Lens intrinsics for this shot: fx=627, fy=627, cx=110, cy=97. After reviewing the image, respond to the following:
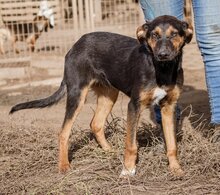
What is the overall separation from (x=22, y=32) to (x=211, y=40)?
7.66 m

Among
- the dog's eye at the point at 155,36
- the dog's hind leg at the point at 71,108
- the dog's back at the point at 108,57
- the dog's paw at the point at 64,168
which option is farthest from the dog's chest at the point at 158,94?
the dog's paw at the point at 64,168

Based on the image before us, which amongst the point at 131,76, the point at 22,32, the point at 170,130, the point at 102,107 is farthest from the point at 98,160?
the point at 22,32

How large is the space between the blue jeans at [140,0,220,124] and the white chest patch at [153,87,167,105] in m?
0.62

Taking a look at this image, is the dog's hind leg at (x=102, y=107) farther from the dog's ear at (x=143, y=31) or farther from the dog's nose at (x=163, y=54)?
the dog's nose at (x=163, y=54)

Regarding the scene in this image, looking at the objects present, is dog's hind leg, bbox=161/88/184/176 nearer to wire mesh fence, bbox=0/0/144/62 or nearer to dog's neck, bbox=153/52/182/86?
dog's neck, bbox=153/52/182/86

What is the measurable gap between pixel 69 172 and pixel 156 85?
38.2 inches

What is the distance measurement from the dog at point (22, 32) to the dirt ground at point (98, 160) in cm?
568

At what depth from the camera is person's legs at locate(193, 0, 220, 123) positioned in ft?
17.1

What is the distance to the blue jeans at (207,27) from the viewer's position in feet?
17.1

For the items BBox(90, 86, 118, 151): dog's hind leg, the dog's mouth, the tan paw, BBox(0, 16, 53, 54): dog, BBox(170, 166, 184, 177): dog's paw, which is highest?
the dog's mouth

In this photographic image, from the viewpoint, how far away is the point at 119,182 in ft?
15.4

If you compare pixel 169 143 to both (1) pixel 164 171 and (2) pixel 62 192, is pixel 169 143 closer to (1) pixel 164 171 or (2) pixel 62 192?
(1) pixel 164 171

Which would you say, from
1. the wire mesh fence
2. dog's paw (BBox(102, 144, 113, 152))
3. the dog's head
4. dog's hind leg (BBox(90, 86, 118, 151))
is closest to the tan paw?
dog's paw (BBox(102, 144, 113, 152))

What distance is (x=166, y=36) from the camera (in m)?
4.75
